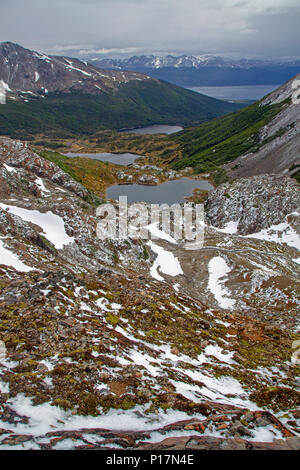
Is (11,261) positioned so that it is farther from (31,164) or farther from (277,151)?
(277,151)

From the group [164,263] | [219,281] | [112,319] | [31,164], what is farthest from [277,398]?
[31,164]

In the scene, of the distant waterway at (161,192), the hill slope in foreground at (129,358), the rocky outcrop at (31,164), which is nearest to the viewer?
the hill slope in foreground at (129,358)

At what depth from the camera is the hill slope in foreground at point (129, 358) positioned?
12.7 metres

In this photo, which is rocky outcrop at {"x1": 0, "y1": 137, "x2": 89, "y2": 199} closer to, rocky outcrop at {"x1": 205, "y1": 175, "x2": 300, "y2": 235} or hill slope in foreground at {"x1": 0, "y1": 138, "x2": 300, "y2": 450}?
hill slope in foreground at {"x1": 0, "y1": 138, "x2": 300, "y2": 450}

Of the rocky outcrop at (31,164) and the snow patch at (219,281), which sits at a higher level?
the rocky outcrop at (31,164)

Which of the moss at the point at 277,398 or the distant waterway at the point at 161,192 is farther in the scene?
the distant waterway at the point at 161,192

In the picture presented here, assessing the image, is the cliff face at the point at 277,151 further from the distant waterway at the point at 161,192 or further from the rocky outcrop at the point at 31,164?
the rocky outcrop at the point at 31,164

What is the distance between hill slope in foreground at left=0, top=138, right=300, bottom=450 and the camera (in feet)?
41.8

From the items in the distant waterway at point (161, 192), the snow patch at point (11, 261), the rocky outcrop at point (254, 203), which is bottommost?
the snow patch at point (11, 261)

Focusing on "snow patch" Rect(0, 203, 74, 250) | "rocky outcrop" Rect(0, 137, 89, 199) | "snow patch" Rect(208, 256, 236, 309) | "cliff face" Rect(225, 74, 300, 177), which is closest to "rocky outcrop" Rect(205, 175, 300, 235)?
"snow patch" Rect(208, 256, 236, 309)

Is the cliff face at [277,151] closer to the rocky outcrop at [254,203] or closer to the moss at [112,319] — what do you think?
the rocky outcrop at [254,203]

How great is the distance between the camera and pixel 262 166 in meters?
146

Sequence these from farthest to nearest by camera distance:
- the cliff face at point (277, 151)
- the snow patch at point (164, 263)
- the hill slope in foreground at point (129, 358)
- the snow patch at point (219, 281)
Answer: the cliff face at point (277, 151)
the snow patch at point (164, 263)
the snow patch at point (219, 281)
the hill slope in foreground at point (129, 358)

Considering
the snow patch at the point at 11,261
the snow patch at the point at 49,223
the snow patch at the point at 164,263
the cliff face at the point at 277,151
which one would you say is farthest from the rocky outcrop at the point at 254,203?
the snow patch at the point at 11,261
